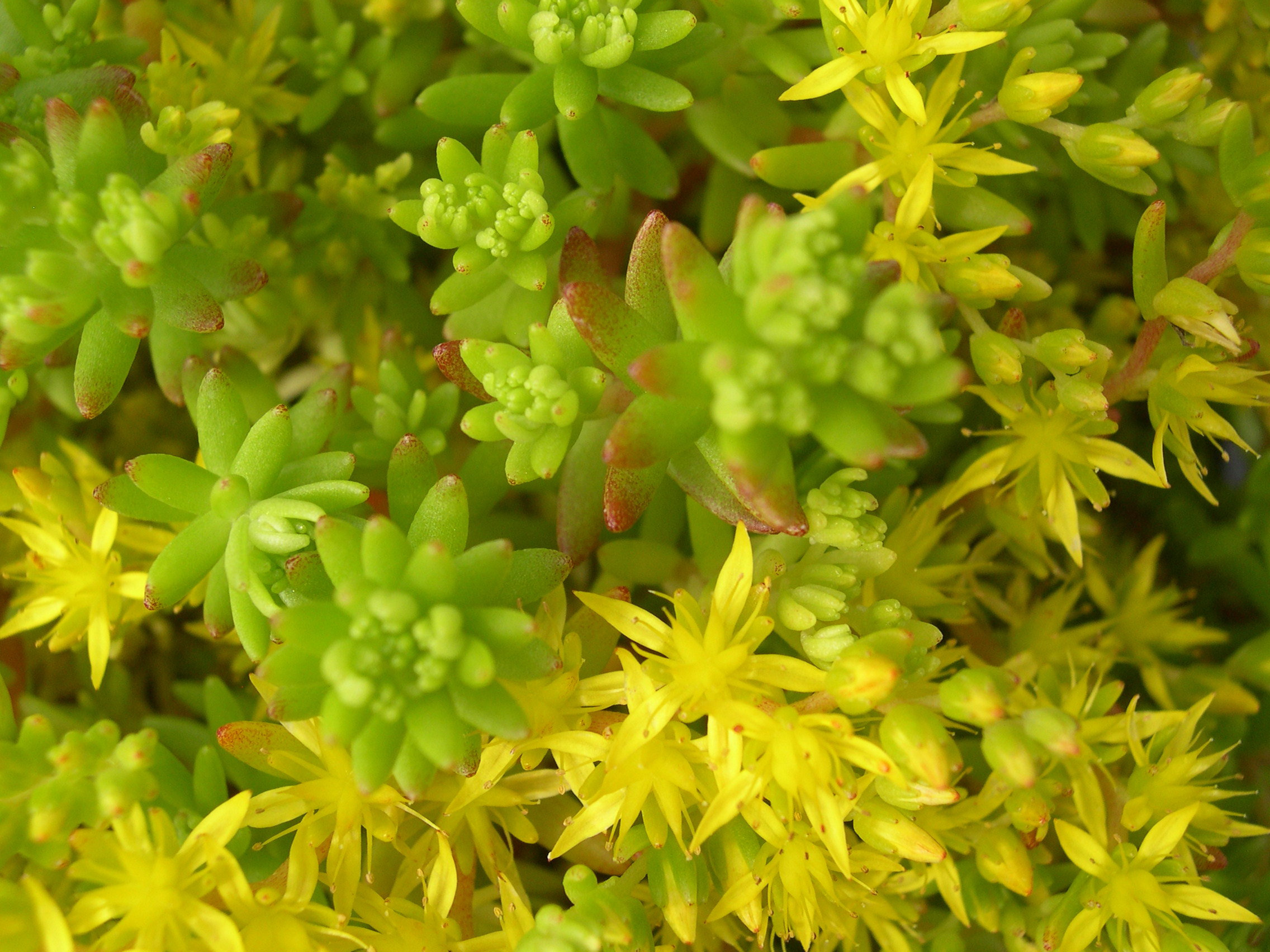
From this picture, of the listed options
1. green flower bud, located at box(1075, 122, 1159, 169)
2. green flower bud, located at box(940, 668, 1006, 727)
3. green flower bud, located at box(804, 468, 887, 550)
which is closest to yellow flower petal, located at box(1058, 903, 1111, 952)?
green flower bud, located at box(940, 668, 1006, 727)

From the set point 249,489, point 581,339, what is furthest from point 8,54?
point 581,339

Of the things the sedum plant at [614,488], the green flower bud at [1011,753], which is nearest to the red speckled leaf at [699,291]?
the sedum plant at [614,488]

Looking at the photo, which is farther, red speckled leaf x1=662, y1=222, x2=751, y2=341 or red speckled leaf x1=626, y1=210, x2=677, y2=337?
red speckled leaf x1=626, y1=210, x2=677, y2=337

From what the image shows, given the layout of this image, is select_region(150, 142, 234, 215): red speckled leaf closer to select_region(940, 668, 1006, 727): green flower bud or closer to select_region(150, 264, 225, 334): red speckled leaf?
select_region(150, 264, 225, 334): red speckled leaf

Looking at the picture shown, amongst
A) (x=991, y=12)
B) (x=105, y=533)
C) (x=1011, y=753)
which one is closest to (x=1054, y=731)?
(x=1011, y=753)

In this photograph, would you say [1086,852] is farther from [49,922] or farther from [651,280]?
[49,922]

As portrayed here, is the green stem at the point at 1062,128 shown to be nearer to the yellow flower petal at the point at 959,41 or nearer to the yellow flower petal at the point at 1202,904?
the yellow flower petal at the point at 959,41
